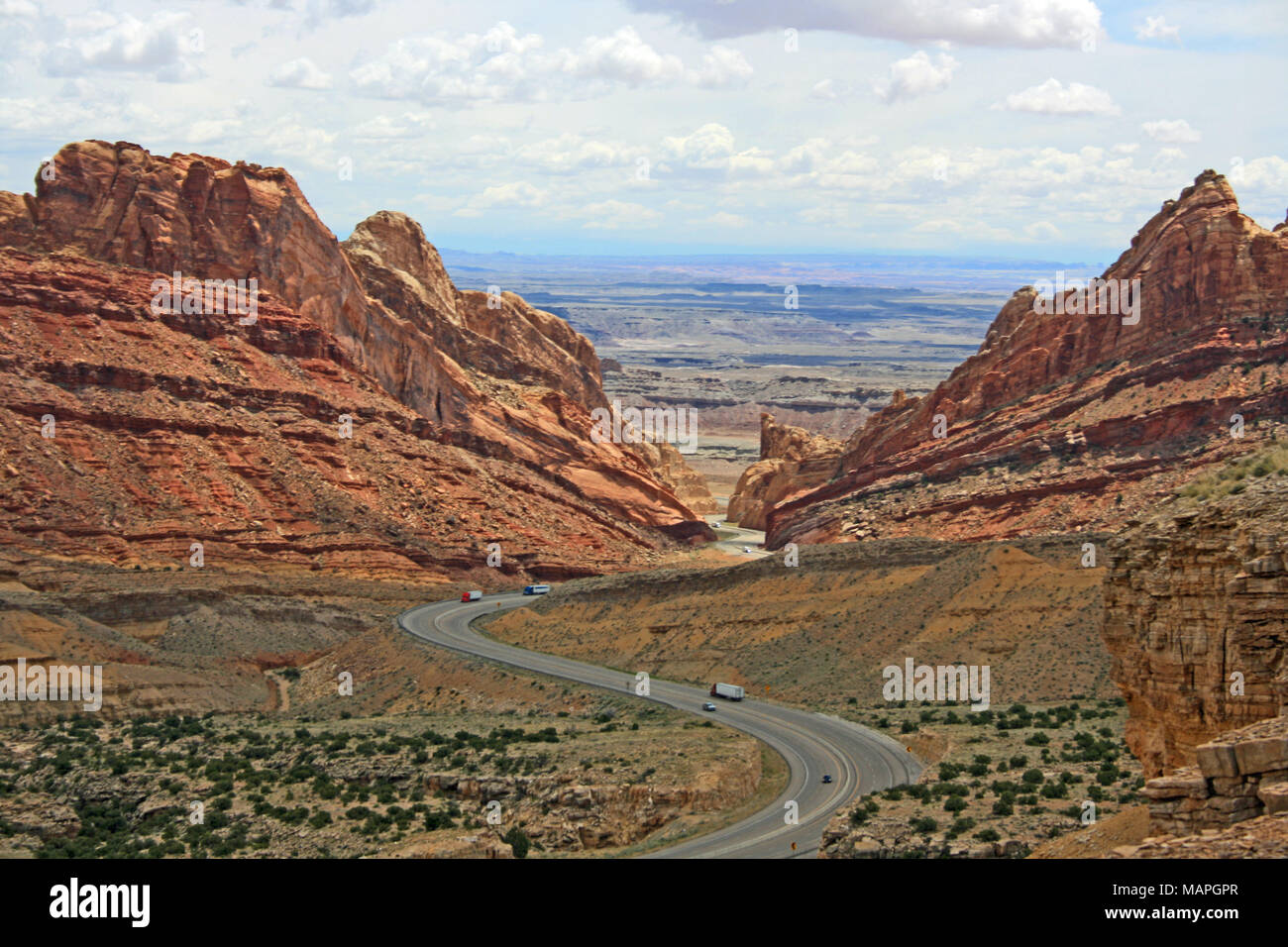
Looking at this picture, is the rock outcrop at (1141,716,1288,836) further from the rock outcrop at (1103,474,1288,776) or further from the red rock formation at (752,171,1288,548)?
the red rock formation at (752,171,1288,548)

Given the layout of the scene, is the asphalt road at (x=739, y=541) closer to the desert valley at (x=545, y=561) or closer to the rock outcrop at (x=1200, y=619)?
the desert valley at (x=545, y=561)

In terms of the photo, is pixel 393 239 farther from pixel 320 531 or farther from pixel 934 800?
pixel 934 800

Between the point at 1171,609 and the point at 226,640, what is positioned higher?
the point at 1171,609

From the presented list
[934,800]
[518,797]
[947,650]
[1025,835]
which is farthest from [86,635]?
[1025,835]

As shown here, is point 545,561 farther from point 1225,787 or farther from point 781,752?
point 1225,787

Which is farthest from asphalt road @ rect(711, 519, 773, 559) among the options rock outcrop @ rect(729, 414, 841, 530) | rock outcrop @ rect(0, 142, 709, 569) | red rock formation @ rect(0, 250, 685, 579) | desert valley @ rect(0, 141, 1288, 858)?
red rock formation @ rect(0, 250, 685, 579)
